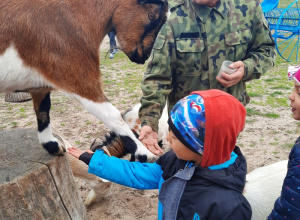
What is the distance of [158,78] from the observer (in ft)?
7.48

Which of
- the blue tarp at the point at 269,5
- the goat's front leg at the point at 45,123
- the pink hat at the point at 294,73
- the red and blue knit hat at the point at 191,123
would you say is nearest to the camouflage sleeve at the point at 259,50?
the pink hat at the point at 294,73

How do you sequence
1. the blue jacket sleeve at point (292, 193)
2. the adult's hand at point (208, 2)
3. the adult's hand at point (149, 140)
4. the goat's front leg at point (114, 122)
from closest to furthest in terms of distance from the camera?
the blue jacket sleeve at point (292, 193) < the goat's front leg at point (114, 122) < the adult's hand at point (149, 140) < the adult's hand at point (208, 2)

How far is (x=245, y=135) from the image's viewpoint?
15.0 ft

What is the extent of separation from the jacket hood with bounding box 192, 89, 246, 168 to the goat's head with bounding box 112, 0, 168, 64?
0.67 metres

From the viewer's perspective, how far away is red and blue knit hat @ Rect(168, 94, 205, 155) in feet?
4.40

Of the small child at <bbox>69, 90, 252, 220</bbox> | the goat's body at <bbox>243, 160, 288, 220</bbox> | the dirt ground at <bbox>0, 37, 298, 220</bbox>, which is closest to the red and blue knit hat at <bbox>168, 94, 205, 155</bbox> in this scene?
the small child at <bbox>69, 90, 252, 220</bbox>

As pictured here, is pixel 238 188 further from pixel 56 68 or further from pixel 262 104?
pixel 262 104

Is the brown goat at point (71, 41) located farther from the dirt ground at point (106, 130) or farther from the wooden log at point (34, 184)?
the dirt ground at point (106, 130)

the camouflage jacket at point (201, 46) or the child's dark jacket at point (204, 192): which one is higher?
the camouflage jacket at point (201, 46)

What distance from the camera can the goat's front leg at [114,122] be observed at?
1779 millimetres

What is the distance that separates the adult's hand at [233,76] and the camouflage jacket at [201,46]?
2.6 inches

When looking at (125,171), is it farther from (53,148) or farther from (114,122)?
(53,148)

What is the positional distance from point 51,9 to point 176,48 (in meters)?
0.87

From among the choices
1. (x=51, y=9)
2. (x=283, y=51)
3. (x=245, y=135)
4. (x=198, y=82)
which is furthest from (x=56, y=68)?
(x=283, y=51)
